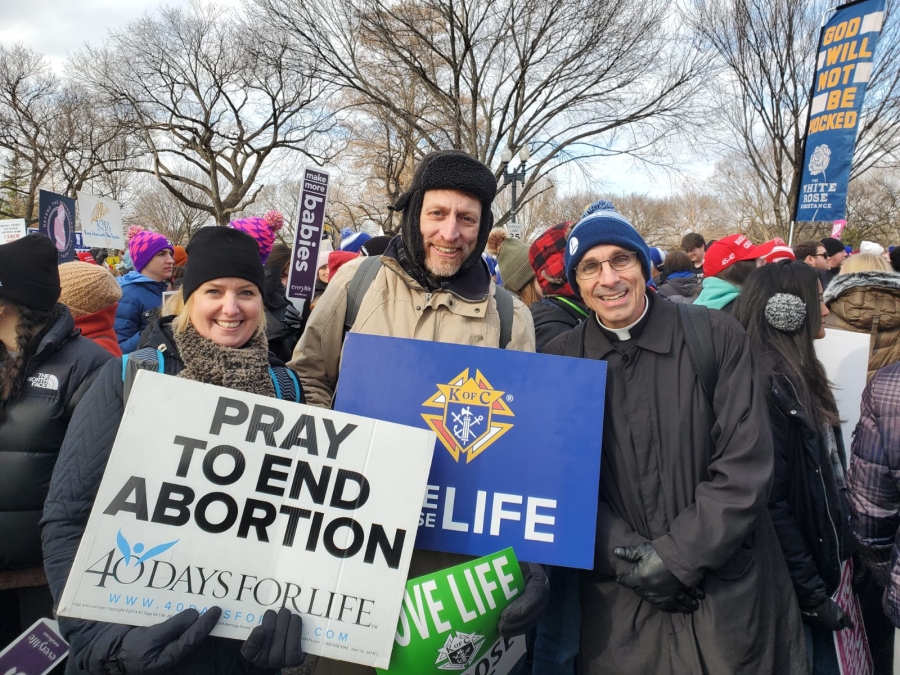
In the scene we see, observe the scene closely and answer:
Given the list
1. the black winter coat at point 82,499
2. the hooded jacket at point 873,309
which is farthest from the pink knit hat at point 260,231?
the hooded jacket at point 873,309

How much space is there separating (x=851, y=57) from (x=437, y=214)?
33.7 feet

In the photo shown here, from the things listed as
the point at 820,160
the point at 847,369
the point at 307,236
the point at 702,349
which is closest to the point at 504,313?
the point at 702,349

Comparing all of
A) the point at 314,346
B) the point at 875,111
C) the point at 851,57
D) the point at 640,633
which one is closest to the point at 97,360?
the point at 314,346

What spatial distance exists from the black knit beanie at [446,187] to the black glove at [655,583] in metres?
1.16

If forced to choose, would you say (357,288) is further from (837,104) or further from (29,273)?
(837,104)

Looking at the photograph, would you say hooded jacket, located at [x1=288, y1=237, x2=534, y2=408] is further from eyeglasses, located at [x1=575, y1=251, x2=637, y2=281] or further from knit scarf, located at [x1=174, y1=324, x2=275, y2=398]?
eyeglasses, located at [x1=575, y1=251, x2=637, y2=281]

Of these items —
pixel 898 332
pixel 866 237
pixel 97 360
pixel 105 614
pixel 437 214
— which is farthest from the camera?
pixel 866 237

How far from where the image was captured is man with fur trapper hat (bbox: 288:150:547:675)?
2150 millimetres

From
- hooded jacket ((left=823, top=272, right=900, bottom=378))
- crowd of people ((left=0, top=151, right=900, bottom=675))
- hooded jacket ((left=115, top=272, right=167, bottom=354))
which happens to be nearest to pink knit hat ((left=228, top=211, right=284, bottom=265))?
hooded jacket ((left=115, top=272, right=167, bottom=354))

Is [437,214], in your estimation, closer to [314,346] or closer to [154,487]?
[314,346]

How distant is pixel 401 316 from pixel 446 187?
1.68ft

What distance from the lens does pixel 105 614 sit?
4.98 feet

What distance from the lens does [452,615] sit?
1.66 meters

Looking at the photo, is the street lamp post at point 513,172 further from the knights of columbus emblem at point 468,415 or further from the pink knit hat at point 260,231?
the knights of columbus emblem at point 468,415
